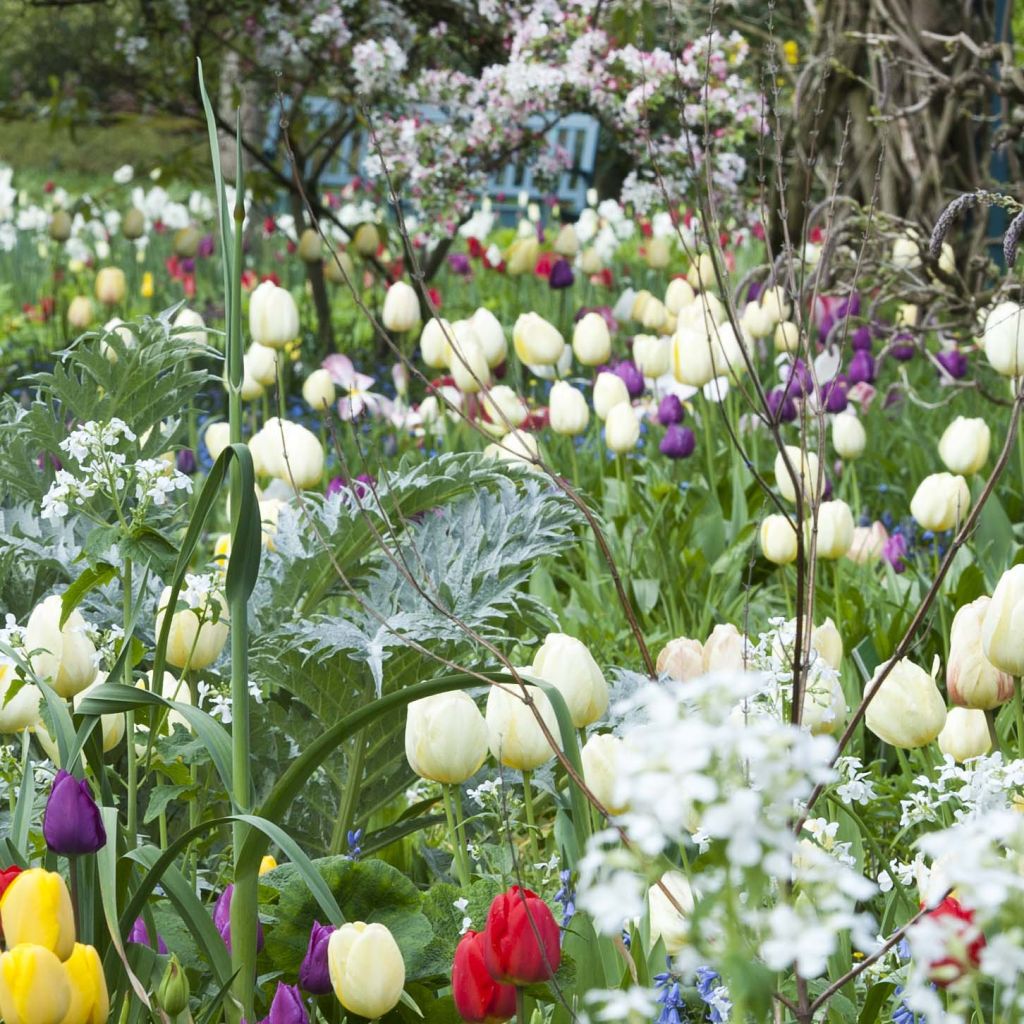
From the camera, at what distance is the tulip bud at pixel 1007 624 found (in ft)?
4.04

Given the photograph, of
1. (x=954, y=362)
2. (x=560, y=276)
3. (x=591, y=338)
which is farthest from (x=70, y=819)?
(x=560, y=276)

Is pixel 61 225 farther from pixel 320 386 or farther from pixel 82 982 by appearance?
pixel 82 982

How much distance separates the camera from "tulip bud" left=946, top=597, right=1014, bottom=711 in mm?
1364

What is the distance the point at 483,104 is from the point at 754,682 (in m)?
4.59

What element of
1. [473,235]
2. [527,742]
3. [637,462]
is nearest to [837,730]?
[527,742]

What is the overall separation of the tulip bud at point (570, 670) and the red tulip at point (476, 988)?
326 millimetres

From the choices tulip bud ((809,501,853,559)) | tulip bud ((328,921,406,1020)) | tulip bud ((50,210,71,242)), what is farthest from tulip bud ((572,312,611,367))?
tulip bud ((50,210,71,242))

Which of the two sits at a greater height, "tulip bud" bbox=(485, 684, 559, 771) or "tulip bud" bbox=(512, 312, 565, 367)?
"tulip bud" bbox=(485, 684, 559, 771)

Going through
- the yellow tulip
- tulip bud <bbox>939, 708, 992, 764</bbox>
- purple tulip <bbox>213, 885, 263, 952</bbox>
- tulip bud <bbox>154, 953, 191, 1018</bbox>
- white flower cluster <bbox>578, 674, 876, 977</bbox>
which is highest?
white flower cluster <bbox>578, 674, 876, 977</bbox>

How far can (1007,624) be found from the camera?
1241mm

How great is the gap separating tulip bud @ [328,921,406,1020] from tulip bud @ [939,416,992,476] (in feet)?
5.34

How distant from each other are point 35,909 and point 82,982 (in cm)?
6

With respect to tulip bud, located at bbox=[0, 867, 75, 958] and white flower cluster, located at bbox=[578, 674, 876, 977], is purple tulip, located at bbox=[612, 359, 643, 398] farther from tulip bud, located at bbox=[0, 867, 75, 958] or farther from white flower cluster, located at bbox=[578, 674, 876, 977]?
white flower cluster, located at bbox=[578, 674, 876, 977]

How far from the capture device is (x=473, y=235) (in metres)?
7.69
